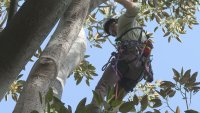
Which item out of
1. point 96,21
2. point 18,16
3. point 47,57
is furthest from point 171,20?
point 18,16

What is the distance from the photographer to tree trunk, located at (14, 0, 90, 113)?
1.60 meters

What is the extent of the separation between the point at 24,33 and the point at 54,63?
619 millimetres

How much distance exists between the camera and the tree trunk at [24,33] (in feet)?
4.10

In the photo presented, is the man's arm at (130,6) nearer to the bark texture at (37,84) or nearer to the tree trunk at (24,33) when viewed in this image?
the bark texture at (37,84)

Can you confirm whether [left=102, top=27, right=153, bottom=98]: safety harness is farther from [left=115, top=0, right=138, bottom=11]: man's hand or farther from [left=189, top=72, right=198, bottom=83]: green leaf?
[left=189, top=72, right=198, bottom=83]: green leaf

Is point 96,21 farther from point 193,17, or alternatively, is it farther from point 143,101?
point 143,101

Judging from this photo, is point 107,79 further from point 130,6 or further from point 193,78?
point 193,78

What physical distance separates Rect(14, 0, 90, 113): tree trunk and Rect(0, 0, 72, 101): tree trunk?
335 mm

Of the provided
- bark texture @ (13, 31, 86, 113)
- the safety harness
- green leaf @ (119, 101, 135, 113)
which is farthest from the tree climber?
green leaf @ (119, 101, 135, 113)

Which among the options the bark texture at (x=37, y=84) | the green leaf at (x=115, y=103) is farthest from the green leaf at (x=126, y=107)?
the bark texture at (x=37, y=84)

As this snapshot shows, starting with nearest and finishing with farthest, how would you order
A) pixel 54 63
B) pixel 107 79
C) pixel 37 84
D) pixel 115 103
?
pixel 115 103
pixel 37 84
pixel 54 63
pixel 107 79

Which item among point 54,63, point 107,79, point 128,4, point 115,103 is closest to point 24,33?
point 115,103

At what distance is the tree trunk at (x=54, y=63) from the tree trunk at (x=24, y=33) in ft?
1.10

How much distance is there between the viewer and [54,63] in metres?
1.87
